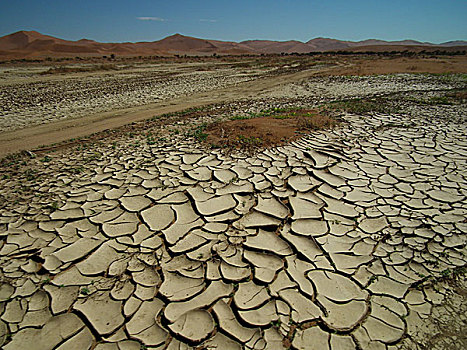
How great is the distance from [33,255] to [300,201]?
275 cm

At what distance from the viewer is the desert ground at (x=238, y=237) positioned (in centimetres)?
188

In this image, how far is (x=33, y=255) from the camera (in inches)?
99.0

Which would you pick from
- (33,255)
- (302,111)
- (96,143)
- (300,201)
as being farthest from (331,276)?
(302,111)

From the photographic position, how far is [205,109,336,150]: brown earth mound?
4.82m

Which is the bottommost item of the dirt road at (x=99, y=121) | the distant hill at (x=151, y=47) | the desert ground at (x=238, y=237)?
the desert ground at (x=238, y=237)

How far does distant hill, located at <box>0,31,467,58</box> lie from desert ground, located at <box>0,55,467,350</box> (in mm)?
37489

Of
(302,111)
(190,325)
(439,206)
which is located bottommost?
(190,325)

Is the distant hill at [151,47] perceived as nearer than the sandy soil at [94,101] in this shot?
No

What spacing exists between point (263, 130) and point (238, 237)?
2997 millimetres

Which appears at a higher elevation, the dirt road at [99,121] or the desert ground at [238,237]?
the dirt road at [99,121]

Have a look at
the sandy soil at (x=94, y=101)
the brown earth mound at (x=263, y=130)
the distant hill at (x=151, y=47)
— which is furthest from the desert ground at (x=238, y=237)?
the distant hill at (x=151, y=47)

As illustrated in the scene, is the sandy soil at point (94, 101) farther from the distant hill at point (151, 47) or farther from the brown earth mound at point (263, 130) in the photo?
the distant hill at point (151, 47)

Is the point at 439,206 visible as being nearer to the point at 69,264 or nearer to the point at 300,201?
the point at 300,201

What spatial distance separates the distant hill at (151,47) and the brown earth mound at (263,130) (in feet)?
121
